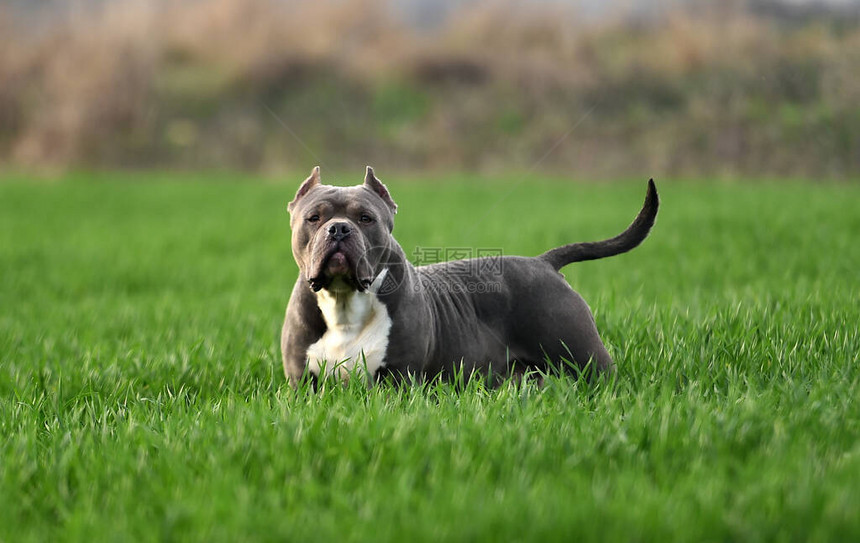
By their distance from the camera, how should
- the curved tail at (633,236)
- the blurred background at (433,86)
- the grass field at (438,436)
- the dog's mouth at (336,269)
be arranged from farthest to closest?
1. the blurred background at (433,86)
2. the curved tail at (633,236)
3. the dog's mouth at (336,269)
4. the grass field at (438,436)

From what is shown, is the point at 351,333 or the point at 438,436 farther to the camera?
the point at 351,333

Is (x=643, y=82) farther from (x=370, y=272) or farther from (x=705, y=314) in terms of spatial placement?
(x=370, y=272)

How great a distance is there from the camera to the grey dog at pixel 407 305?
380cm

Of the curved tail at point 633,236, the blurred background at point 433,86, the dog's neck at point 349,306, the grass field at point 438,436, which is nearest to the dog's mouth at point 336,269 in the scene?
the dog's neck at point 349,306

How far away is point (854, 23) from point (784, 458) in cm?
1792

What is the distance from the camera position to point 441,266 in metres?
4.56

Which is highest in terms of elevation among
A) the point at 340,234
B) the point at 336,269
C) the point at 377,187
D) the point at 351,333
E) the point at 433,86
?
the point at 433,86

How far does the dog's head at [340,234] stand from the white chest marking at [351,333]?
12 cm

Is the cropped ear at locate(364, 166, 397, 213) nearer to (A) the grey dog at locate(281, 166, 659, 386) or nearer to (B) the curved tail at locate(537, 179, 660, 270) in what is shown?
(A) the grey dog at locate(281, 166, 659, 386)

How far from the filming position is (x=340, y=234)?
361cm

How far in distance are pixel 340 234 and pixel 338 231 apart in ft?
0.05

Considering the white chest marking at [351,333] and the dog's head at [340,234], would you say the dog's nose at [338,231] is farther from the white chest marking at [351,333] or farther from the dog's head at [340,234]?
the white chest marking at [351,333]

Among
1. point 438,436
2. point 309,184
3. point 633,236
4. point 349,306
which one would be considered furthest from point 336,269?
point 633,236

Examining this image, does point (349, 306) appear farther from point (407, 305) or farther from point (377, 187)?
point (377, 187)
